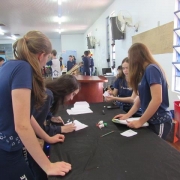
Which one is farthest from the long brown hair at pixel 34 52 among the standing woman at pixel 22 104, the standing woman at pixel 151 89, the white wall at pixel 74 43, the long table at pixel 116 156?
the white wall at pixel 74 43

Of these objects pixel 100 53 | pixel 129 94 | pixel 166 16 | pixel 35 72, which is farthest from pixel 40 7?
pixel 35 72

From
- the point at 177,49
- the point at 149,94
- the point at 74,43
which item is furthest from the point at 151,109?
the point at 74,43

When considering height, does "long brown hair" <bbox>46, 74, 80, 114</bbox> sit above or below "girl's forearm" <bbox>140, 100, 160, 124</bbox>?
above

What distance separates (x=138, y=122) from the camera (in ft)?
4.18

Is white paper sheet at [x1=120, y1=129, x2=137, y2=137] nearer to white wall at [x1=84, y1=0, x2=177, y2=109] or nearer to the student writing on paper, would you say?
the student writing on paper

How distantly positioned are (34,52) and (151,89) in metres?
0.81

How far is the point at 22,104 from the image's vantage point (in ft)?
2.31

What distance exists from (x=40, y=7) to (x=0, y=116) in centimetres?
560

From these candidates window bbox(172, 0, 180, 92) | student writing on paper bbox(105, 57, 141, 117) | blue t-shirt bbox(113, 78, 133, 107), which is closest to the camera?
student writing on paper bbox(105, 57, 141, 117)

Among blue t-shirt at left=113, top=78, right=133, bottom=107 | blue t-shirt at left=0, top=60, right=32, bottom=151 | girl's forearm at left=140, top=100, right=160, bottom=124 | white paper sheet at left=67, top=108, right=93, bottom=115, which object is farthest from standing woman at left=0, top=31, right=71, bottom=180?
blue t-shirt at left=113, top=78, right=133, bottom=107

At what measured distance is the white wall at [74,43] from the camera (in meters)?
12.1

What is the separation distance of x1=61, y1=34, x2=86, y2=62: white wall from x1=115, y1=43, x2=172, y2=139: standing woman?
11107 millimetres

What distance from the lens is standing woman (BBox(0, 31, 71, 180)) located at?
716 millimetres

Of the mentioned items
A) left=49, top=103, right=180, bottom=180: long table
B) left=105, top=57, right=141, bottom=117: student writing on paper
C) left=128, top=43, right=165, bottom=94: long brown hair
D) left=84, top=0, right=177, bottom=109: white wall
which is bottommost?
left=49, top=103, right=180, bottom=180: long table
